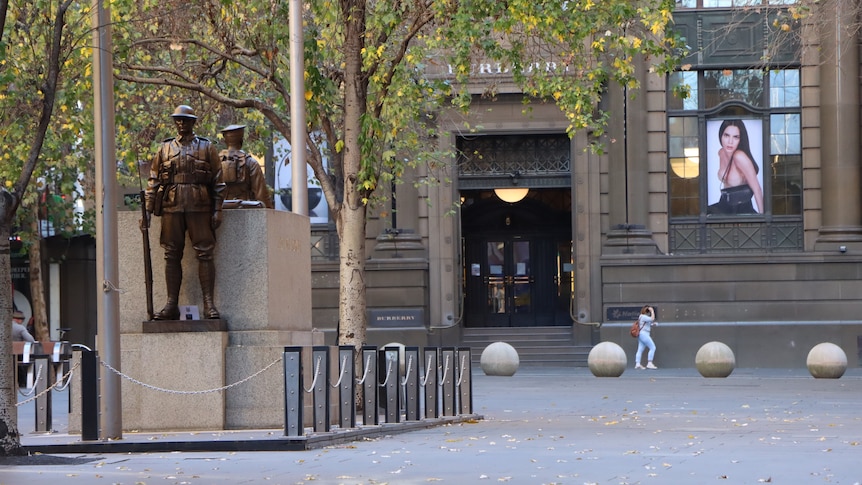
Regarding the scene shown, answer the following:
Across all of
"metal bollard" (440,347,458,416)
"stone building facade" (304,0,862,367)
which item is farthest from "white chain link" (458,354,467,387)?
"stone building facade" (304,0,862,367)

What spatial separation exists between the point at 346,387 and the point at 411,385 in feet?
7.15

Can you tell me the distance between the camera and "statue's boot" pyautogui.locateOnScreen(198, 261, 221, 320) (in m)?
15.3

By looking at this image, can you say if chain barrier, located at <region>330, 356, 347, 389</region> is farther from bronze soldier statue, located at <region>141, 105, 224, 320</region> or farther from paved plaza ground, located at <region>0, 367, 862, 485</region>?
bronze soldier statue, located at <region>141, 105, 224, 320</region>

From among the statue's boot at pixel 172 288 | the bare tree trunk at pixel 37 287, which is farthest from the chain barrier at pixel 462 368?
the bare tree trunk at pixel 37 287

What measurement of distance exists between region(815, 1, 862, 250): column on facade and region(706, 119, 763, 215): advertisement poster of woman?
1627 millimetres

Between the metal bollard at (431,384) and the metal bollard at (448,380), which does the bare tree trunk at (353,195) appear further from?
the metal bollard at (431,384)

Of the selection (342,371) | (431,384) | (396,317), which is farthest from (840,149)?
(342,371)

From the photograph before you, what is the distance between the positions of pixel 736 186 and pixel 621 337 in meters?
4.83

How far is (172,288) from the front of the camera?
50.8 feet

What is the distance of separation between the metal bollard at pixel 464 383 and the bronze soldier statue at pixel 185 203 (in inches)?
183

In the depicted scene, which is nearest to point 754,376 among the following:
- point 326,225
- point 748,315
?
point 748,315

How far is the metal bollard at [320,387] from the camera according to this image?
46.7 ft

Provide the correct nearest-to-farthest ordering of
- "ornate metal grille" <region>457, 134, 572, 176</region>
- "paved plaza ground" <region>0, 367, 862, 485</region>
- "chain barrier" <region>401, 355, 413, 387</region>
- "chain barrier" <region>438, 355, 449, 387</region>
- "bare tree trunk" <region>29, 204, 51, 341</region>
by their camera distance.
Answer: "paved plaza ground" <region>0, 367, 862, 485</region>, "chain barrier" <region>401, 355, 413, 387</region>, "chain barrier" <region>438, 355, 449, 387</region>, "bare tree trunk" <region>29, 204, 51, 341</region>, "ornate metal grille" <region>457, 134, 572, 176</region>

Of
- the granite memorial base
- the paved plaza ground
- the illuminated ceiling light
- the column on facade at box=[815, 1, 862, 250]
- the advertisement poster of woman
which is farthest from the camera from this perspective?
the illuminated ceiling light
